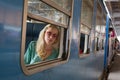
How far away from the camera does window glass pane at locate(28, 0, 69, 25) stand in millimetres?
1638

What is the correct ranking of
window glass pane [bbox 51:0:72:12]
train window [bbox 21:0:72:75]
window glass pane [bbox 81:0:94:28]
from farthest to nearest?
window glass pane [bbox 81:0:94:28], window glass pane [bbox 51:0:72:12], train window [bbox 21:0:72:75]

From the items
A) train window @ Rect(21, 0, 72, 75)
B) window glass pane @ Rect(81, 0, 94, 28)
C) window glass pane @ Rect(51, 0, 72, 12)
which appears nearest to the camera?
train window @ Rect(21, 0, 72, 75)

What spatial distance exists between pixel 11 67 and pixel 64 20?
117 centimetres

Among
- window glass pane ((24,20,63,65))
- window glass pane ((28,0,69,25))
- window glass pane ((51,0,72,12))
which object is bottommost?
window glass pane ((24,20,63,65))

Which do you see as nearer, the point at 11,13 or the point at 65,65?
the point at 11,13

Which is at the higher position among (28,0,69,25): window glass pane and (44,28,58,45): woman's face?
(28,0,69,25): window glass pane

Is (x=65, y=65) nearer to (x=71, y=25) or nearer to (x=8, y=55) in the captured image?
(x=71, y=25)

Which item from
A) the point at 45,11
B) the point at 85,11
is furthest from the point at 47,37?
the point at 85,11

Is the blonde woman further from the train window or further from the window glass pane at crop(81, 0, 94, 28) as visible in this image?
the window glass pane at crop(81, 0, 94, 28)

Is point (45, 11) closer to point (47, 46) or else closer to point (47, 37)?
point (47, 37)

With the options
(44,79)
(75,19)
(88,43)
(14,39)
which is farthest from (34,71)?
(88,43)

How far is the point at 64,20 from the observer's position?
2.39 m

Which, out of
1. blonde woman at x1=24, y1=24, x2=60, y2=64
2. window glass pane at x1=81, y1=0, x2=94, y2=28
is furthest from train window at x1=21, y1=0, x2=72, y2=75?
window glass pane at x1=81, y1=0, x2=94, y2=28

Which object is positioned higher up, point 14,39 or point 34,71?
point 14,39
